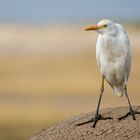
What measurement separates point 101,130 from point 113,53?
1.28m

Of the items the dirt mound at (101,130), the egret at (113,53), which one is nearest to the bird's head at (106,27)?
the egret at (113,53)

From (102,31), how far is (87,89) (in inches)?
1218

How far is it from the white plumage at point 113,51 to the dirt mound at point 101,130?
0.52m

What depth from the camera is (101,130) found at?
40.9 feet

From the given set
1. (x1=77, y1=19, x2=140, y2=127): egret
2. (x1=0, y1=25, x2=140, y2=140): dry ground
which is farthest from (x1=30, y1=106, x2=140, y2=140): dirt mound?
(x1=0, y1=25, x2=140, y2=140): dry ground

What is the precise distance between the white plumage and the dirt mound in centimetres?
52

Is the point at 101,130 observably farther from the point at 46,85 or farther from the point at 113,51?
the point at 46,85

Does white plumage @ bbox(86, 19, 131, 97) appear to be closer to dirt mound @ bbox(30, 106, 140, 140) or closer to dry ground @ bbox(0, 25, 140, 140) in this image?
dirt mound @ bbox(30, 106, 140, 140)

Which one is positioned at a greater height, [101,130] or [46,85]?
[101,130]

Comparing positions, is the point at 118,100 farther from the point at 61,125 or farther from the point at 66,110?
the point at 61,125

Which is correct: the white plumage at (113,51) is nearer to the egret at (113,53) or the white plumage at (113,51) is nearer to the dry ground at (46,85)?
the egret at (113,53)

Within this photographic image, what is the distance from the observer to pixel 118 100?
37.0 meters

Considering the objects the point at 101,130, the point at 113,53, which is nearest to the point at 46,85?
the point at 113,53

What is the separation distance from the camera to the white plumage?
42.4 ft
